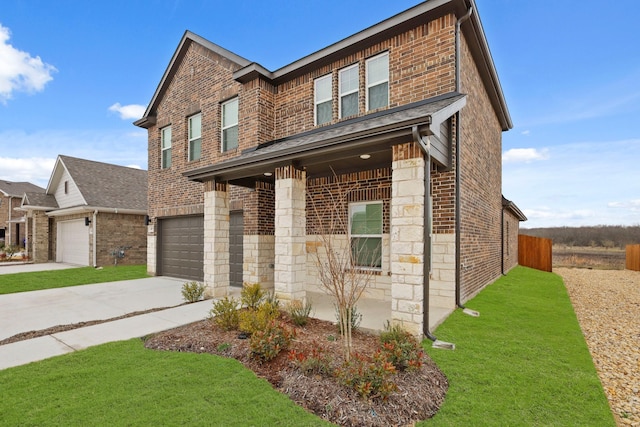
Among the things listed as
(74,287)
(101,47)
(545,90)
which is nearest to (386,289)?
(74,287)

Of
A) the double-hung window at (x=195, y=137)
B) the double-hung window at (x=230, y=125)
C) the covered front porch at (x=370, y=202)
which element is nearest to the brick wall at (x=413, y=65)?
the covered front porch at (x=370, y=202)

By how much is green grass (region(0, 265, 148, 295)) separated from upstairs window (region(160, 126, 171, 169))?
4864 mm

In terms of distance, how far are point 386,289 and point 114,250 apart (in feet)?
48.9

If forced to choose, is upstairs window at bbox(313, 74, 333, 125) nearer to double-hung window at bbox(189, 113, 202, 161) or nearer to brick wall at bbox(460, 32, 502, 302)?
brick wall at bbox(460, 32, 502, 302)

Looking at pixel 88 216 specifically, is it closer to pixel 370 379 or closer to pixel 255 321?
pixel 255 321

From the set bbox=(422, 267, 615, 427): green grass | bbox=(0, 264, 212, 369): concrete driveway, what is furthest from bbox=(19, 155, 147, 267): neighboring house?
bbox=(422, 267, 615, 427): green grass

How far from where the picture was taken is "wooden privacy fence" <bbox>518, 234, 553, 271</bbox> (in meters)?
17.8

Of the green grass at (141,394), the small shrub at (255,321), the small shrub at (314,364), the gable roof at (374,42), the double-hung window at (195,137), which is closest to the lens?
the green grass at (141,394)

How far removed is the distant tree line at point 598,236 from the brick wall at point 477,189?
32567mm

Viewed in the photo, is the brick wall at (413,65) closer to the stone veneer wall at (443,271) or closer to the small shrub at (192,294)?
the stone veneer wall at (443,271)

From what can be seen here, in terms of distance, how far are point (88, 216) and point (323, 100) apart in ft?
48.8

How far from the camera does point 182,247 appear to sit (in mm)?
12188

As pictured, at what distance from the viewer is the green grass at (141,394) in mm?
2914

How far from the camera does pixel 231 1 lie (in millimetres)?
12727
